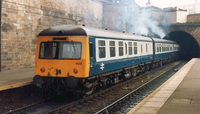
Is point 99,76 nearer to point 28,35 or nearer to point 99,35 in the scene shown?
point 99,35

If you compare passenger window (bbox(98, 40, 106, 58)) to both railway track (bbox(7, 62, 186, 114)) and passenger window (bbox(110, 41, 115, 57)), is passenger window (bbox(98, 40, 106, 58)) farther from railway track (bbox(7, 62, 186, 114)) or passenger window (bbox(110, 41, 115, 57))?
railway track (bbox(7, 62, 186, 114))

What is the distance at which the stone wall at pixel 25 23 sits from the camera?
1585cm

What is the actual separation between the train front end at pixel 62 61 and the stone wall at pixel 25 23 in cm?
720

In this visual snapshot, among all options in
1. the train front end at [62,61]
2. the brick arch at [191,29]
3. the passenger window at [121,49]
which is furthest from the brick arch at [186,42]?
the train front end at [62,61]

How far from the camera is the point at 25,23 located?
17.5 m

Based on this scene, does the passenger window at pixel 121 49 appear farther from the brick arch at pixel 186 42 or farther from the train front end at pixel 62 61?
the brick arch at pixel 186 42

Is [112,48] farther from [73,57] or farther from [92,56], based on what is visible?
[73,57]

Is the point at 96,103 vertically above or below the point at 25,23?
below

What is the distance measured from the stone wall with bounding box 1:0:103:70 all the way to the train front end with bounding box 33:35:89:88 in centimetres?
720

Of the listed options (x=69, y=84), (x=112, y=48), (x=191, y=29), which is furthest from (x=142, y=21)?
(x=69, y=84)

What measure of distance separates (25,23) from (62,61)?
377 inches

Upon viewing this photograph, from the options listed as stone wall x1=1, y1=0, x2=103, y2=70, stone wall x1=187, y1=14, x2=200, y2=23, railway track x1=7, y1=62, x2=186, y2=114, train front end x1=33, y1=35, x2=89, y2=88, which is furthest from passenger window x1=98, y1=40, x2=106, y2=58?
stone wall x1=187, y1=14, x2=200, y2=23

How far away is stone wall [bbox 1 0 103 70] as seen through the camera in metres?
15.9

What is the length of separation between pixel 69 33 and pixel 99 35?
4.88 feet
